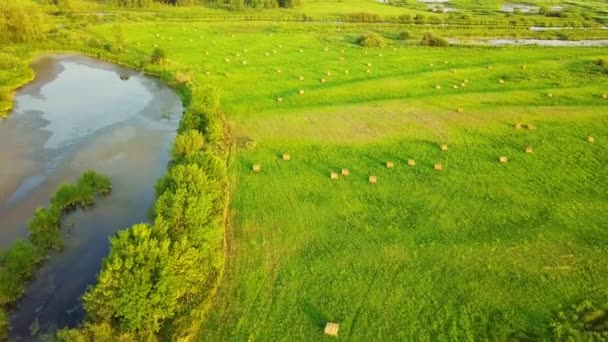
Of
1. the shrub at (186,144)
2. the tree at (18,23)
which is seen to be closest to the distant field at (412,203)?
the shrub at (186,144)

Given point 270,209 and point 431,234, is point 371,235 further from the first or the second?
point 270,209

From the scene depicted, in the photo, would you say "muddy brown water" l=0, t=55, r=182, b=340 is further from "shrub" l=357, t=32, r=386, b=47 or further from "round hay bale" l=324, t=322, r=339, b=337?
"shrub" l=357, t=32, r=386, b=47

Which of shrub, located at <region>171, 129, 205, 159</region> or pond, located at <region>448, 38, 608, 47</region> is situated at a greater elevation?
pond, located at <region>448, 38, 608, 47</region>

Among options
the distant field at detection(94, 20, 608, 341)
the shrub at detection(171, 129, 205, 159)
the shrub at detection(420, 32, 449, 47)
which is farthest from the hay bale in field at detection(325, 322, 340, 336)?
the shrub at detection(420, 32, 449, 47)

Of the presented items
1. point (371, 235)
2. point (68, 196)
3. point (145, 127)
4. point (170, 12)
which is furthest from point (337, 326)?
point (170, 12)

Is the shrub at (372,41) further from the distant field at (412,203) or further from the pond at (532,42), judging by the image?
the distant field at (412,203)

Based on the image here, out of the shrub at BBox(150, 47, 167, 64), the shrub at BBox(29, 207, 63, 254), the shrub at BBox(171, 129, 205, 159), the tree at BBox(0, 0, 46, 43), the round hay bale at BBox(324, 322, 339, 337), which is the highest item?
the tree at BBox(0, 0, 46, 43)

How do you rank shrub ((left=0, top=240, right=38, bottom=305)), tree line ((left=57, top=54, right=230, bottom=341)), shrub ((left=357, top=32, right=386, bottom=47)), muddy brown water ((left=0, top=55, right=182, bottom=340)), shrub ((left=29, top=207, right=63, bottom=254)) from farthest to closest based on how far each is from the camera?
shrub ((left=357, top=32, right=386, bottom=47)) < shrub ((left=29, top=207, right=63, bottom=254)) < muddy brown water ((left=0, top=55, right=182, bottom=340)) < shrub ((left=0, top=240, right=38, bottom=305)) < tree line ((left=57, top=54, right=230, bottom=341))

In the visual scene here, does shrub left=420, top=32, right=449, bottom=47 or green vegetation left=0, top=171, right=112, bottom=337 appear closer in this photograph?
A: green vegetation left=0, top=171, right=112, bottom=337
